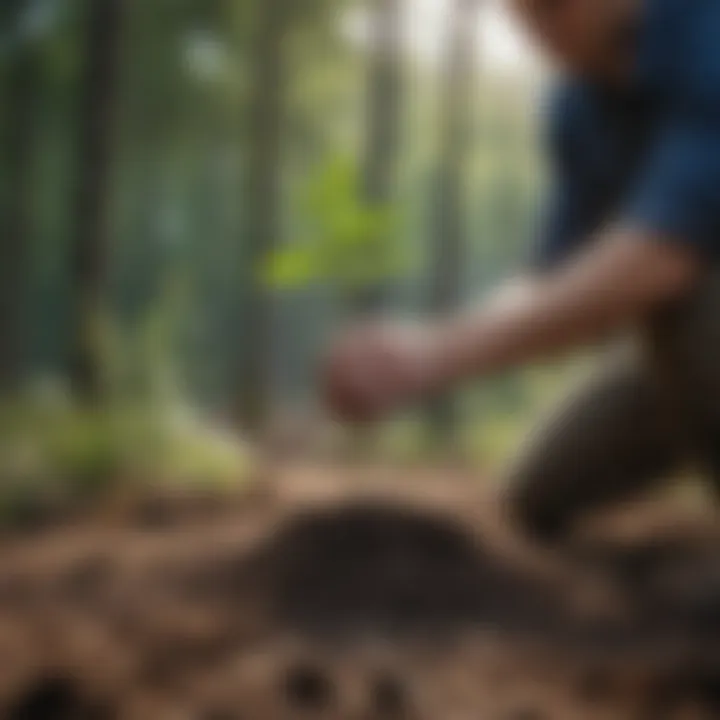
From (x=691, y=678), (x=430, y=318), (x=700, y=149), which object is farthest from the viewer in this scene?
(x=430, y=318)

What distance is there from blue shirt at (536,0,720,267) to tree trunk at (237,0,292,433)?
0.37m

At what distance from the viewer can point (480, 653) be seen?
0.98 meters

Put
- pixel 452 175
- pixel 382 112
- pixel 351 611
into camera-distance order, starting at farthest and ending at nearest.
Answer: pixel 452 175
pixel 382 112
pixel 351 611

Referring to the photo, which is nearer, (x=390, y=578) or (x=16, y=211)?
(x=390, y=578)

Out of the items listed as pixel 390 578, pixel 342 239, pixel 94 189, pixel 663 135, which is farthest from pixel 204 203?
pixel 663 135

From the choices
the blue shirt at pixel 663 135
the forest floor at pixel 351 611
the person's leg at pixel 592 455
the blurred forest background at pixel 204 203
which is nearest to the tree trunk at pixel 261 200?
the blurred forest background at pixel 204 203

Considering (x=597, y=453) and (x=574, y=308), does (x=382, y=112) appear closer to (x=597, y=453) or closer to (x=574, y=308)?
(x=597, y=453)

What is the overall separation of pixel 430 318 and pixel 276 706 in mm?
376

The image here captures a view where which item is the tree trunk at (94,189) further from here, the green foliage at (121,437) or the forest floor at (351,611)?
the forest floor at (351,611)

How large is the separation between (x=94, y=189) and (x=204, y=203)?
0.11 metres

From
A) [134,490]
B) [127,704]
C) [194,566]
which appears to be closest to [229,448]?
[134,490]

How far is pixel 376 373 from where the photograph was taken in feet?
2.65

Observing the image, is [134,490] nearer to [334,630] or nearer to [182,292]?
[182,292]

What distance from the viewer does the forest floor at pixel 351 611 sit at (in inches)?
33.9
